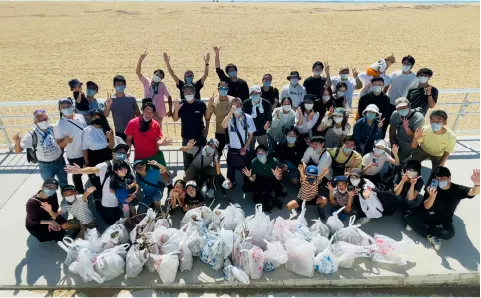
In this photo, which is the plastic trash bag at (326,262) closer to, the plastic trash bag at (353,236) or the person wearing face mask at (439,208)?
the plastic trash bag at (353,236)

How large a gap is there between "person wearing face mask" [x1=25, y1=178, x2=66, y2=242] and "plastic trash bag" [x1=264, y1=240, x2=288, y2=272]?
2.90 meters

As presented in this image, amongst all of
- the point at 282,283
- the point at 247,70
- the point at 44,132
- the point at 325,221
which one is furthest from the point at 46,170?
the point at 247,70

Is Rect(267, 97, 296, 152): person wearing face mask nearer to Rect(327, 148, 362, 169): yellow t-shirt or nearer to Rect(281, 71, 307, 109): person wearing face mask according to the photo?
Rect(281, 71, 307, 109): person wearing face mask

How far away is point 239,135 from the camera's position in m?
5.79

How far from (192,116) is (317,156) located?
2210 millimetres

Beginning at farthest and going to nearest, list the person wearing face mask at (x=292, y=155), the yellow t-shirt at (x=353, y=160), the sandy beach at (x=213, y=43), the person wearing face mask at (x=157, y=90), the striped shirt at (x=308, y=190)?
the sandy beach at (x=213, y=43) → the person wearing face mask at (x=157, y=90) → the person wearing face mask at (x=292, y=155) → the yellow t-shirt at (x=353, y=160) → the striped shirt at (x=308, y=190)

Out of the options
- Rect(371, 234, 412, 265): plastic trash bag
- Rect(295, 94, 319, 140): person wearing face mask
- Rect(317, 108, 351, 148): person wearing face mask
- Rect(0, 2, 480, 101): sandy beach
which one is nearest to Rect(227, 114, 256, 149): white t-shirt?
Rect(295, 94, 319, 140): person wearing face mask

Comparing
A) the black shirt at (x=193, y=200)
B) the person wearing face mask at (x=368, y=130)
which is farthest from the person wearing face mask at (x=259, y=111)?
the black shirt at (x=193, y=200)

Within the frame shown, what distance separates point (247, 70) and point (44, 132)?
12.6 m

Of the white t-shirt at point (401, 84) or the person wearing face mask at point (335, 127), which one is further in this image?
the white t-shirt at point (401, 84)

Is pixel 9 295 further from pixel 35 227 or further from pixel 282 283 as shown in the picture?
pixel 282 283

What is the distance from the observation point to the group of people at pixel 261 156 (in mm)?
4918

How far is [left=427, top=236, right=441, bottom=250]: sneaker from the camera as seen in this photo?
4.82 metres

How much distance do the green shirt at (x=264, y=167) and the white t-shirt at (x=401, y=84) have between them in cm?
299
